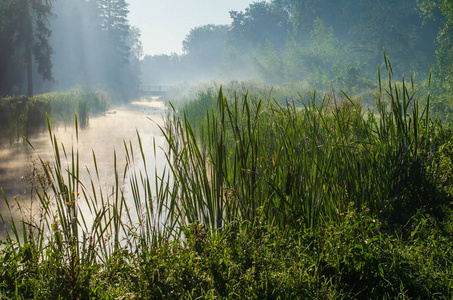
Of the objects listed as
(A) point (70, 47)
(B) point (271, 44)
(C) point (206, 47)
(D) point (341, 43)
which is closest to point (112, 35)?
(A) point (70, 47)

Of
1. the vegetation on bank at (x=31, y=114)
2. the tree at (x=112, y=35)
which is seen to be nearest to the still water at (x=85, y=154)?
the vegetation on bank at (x=31, y=114)

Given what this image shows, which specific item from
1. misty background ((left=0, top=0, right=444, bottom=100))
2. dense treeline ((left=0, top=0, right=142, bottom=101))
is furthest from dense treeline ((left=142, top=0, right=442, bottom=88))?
dense treeline ((left=0, top=0, right=142, bottom=101))

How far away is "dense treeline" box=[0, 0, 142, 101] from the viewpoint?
16453mm

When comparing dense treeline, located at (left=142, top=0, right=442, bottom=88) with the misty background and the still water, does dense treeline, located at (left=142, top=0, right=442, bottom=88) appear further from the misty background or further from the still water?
the still water

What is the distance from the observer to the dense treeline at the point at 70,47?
16453 millimetres

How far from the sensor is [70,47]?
3384 centimetres

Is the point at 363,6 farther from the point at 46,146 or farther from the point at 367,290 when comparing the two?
the point at 367,290

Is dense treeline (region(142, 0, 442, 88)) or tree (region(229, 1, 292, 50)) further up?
tree (region(229, 1, 292, 50))

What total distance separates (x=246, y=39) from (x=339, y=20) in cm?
1447

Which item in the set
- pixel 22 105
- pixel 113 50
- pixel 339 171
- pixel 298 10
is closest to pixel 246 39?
pixel 298 10

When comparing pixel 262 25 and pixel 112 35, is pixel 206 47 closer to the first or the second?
pixel 262 25

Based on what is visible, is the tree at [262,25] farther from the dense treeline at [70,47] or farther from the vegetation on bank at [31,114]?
the vegetation on bank at [31,114]

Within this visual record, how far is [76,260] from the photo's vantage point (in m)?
1.78

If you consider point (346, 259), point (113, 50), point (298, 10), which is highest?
point (298, 10)
